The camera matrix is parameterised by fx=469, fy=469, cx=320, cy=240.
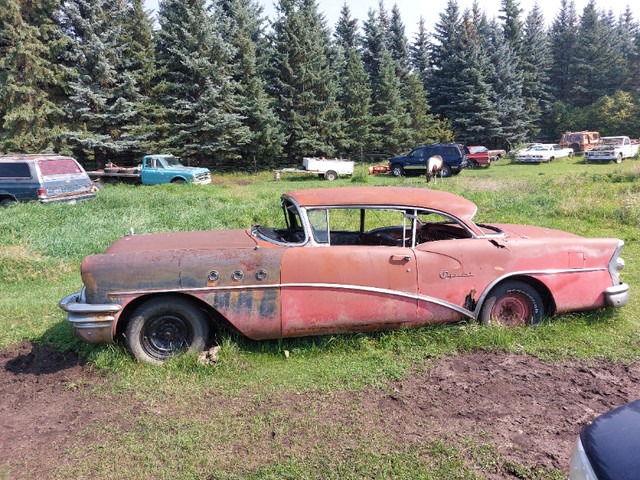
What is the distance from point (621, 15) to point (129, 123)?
6008cm

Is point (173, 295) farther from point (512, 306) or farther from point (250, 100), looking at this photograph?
point (250, 100)

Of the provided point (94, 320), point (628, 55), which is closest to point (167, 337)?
point (94, 320)

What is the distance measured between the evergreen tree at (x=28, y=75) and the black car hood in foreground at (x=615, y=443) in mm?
29072

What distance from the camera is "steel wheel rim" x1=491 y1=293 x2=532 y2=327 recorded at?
196 inches

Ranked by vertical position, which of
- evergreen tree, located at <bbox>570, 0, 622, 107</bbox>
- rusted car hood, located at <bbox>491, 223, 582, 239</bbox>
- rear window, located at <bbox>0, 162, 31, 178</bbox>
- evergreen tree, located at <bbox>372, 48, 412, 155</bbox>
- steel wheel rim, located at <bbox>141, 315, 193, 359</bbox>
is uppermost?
evergreen tree, located at <bbox>570, 0, 622, 107</bbox>

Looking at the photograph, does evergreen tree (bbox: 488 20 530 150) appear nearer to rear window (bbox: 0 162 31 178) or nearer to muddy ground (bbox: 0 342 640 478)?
rear window (bbox: 0 162 31 178)

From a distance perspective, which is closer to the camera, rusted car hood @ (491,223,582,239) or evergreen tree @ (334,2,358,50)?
rusted car hood @ (491,223,582,239)

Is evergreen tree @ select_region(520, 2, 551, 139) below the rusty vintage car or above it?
above

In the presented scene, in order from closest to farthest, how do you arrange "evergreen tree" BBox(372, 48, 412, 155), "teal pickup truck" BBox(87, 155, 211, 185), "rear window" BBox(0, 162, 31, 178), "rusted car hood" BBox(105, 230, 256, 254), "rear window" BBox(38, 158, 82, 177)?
1. "rusted car hood" BBox(105, 230, 256, 254)
2. "rear window" BBox(0, 162, 31, 178)
3. "rear window" BBox(38, 158, 82, 177)
4. "teal pickup truck" BBox(87, 155, 211, 185)
5. "evergreen tree" BBox(372, 48, 412, 155)

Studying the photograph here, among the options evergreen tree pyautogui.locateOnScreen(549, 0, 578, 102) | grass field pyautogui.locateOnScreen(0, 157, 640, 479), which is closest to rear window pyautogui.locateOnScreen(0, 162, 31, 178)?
grass field pyautogui.locateOnScreen(0, 157, 640, 479)

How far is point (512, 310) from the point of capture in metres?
5.05

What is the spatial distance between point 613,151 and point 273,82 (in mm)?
23350

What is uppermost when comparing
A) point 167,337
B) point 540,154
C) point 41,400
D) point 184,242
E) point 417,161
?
point 540,154

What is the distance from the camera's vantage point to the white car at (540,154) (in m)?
31.6
